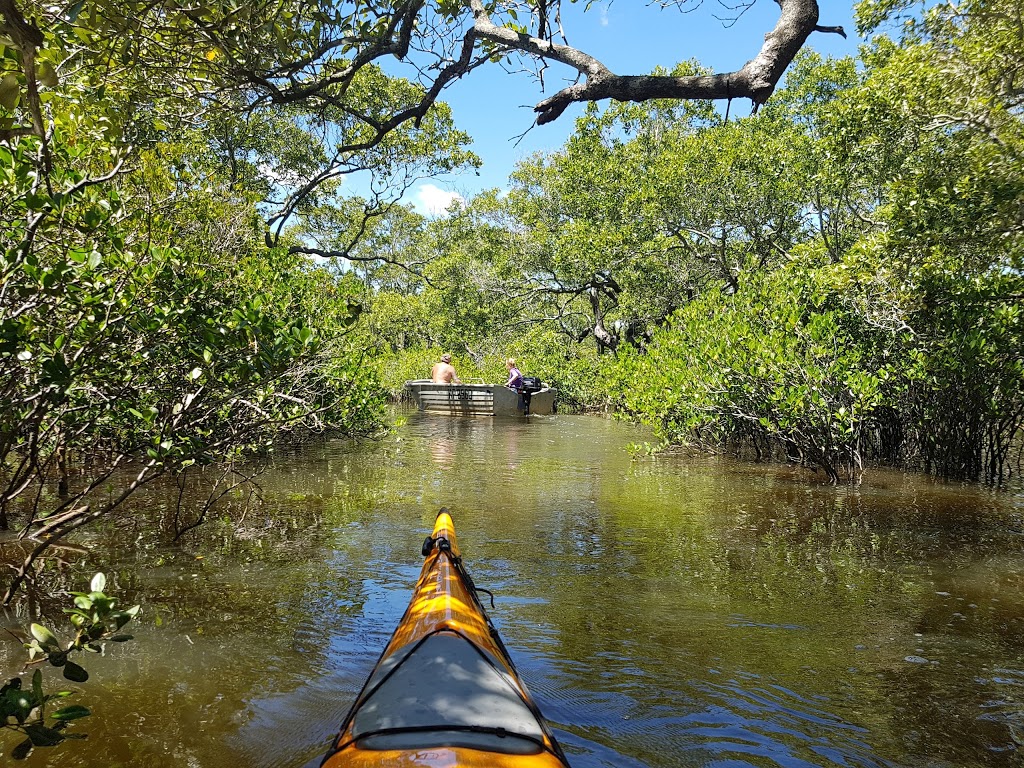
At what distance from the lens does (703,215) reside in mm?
19031

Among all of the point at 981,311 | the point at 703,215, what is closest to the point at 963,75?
the point at 981,311

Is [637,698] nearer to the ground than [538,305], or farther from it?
nearer to the ground

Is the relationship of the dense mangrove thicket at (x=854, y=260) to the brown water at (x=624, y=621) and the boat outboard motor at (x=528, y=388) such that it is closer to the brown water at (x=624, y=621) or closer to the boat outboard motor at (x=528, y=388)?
the brown water at (x=624, y=621)

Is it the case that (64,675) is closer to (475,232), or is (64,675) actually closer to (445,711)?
(445,711)

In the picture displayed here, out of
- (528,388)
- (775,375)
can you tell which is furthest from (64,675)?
(528,388)

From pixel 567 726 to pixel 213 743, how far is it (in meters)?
1.65

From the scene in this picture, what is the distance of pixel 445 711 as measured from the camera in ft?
7.73

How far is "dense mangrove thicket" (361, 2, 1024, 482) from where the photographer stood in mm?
7926

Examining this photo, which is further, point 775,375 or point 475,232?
point 475,232

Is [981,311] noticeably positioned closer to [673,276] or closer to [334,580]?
[334,580]

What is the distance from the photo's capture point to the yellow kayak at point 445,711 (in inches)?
85.4

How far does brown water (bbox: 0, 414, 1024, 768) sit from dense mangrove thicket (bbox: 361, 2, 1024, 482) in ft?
5.21

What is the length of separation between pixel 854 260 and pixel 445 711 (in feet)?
28.7

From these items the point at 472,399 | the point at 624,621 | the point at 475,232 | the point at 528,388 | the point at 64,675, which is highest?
the point at 475,232
